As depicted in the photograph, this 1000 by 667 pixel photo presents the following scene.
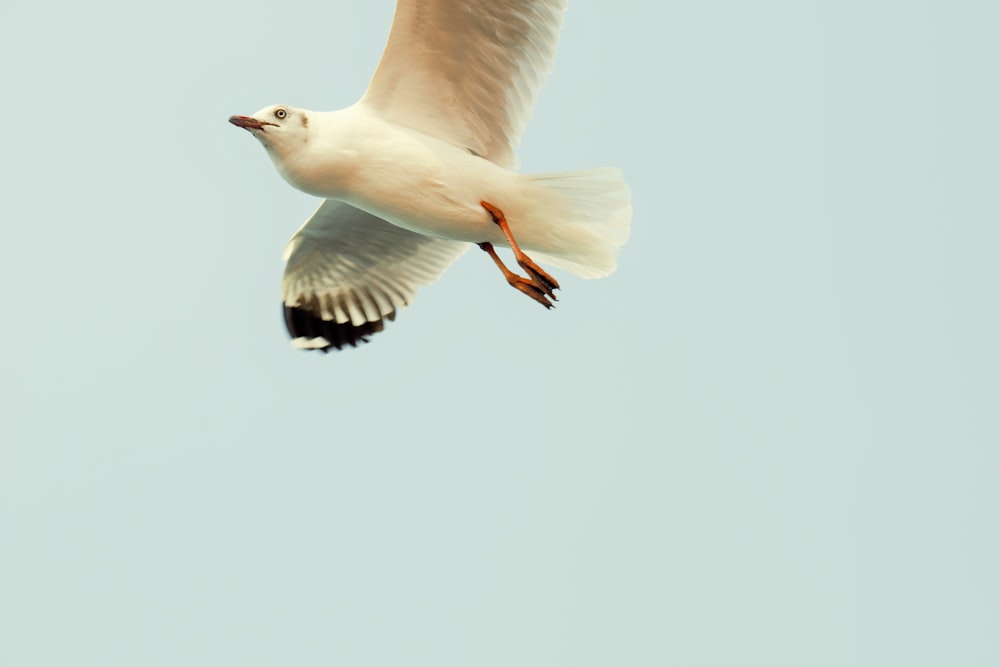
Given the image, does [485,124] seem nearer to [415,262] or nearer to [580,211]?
[580,211]

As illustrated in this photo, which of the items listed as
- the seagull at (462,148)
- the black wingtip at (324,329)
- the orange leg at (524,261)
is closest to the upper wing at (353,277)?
the black wingtip at (324,329)

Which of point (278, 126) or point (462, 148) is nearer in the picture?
point (278, 126)

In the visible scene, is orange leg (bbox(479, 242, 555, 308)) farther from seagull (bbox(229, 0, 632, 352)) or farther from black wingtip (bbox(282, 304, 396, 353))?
black wingtip (bbox(282, 304, 396, 353))

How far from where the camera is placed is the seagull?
304 inches

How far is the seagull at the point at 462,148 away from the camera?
25.3ft

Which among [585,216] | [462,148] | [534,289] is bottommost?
[534,289]

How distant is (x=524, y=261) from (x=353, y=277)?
1884mm

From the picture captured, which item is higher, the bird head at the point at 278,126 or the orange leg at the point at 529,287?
the bird head at the point at 278,126

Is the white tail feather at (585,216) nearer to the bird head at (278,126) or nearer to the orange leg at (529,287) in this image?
the orange leg at (529,287)

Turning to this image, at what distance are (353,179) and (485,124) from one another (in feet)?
2.86

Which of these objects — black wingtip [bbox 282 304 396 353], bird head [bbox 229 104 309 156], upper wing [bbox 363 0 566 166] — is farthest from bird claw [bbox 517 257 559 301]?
black wingtip [bbox 282 304 396 353]

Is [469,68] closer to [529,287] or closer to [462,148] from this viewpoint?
[462,148]

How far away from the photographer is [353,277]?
9.54 metres

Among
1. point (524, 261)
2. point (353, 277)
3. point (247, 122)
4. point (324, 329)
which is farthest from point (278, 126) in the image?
point (324, 329)
